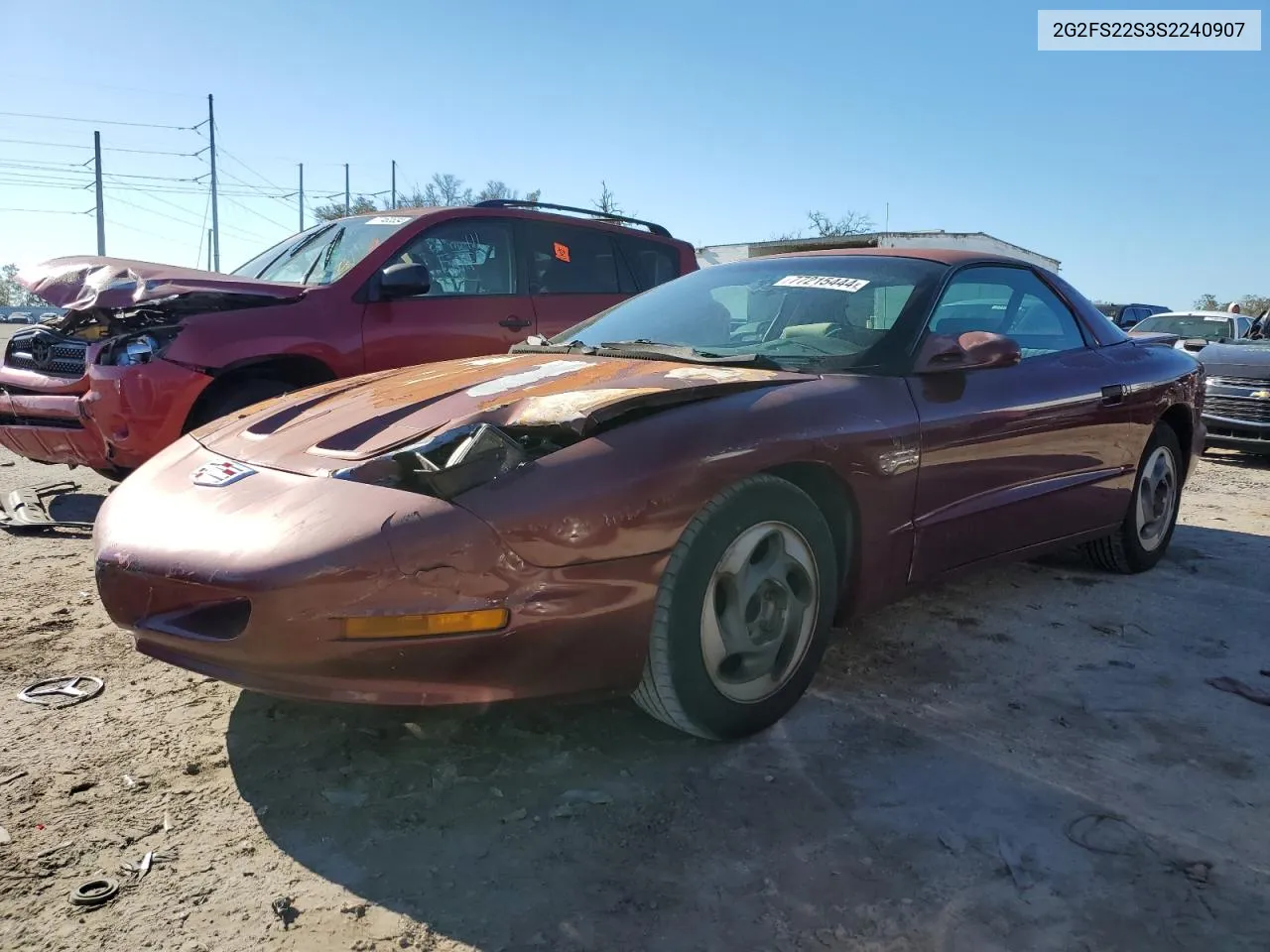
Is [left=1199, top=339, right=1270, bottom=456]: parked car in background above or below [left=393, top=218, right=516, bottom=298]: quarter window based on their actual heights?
below

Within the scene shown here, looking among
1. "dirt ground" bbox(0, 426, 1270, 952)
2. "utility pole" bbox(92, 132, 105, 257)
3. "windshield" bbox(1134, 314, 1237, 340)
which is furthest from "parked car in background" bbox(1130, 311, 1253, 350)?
"utility pole" bbox(92, 132, 105, 257)

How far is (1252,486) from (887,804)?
6.63 metres

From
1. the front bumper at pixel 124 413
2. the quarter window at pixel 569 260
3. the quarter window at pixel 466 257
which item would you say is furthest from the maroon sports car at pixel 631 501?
the quarter window at pixel 569 260

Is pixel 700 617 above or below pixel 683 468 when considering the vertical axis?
below

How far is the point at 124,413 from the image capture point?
4.09 metres

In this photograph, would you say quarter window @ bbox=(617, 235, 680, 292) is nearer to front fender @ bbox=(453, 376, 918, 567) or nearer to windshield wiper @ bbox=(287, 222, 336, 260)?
windshield wiper @ bbox=(287, 222, 336, 260)

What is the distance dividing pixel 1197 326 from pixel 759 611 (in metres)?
14.0

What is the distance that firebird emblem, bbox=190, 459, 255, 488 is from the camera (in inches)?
92.2

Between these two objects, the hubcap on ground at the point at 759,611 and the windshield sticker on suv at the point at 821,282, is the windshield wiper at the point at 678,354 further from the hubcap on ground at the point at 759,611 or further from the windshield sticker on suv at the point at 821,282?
the hubcap on ground at the point at 759,611

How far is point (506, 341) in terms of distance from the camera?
532cm

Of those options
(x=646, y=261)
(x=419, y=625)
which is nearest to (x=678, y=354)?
(x=419, y=625)

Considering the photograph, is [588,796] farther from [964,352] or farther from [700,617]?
[964,352]

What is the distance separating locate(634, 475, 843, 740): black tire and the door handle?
189 cm

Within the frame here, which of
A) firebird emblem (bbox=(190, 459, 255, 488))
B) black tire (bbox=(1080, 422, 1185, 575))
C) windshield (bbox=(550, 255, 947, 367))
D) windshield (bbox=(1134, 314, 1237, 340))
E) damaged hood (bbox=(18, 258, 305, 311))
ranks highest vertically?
windshield (bbox=(1134, 314, 1237, 340))
